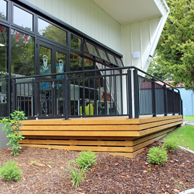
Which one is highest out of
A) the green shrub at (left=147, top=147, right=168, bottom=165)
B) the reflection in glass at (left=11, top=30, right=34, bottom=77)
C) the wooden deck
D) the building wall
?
the reflection in glass at (left=11, top=30, right=34, bottom=77)

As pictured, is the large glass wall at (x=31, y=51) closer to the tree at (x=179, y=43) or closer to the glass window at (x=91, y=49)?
the glass window at (x=91, y=49)

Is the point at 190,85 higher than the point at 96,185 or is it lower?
higher

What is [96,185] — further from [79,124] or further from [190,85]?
[190,85]

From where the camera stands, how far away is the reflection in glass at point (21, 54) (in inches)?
222

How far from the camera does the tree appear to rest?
13.6m

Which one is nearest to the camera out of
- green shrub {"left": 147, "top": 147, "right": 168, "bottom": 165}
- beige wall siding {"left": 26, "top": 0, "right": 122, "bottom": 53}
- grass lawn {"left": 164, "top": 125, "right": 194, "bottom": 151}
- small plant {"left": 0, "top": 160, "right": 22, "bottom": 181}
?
small plant {"left": 0, "top": 160, "right": 22, "bottom": 181}

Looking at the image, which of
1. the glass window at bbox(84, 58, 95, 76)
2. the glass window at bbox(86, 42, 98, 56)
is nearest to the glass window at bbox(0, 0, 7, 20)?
the glass window at bbox(84, 58, 95, 76)

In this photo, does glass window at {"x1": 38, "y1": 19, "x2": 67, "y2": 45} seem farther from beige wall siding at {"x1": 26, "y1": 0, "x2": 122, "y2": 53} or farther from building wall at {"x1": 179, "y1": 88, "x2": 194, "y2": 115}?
building wall at {"x1": 179, "y1": 88, "x2": 194, "y2": 115}

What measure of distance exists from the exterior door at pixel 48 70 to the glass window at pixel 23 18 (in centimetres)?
A: 57

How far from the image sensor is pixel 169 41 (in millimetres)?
14695

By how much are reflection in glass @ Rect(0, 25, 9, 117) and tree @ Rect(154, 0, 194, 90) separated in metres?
10.7

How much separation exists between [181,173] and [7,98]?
13.7 ft

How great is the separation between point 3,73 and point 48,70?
1.70m

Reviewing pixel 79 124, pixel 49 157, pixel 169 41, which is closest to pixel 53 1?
pixel 79 124
